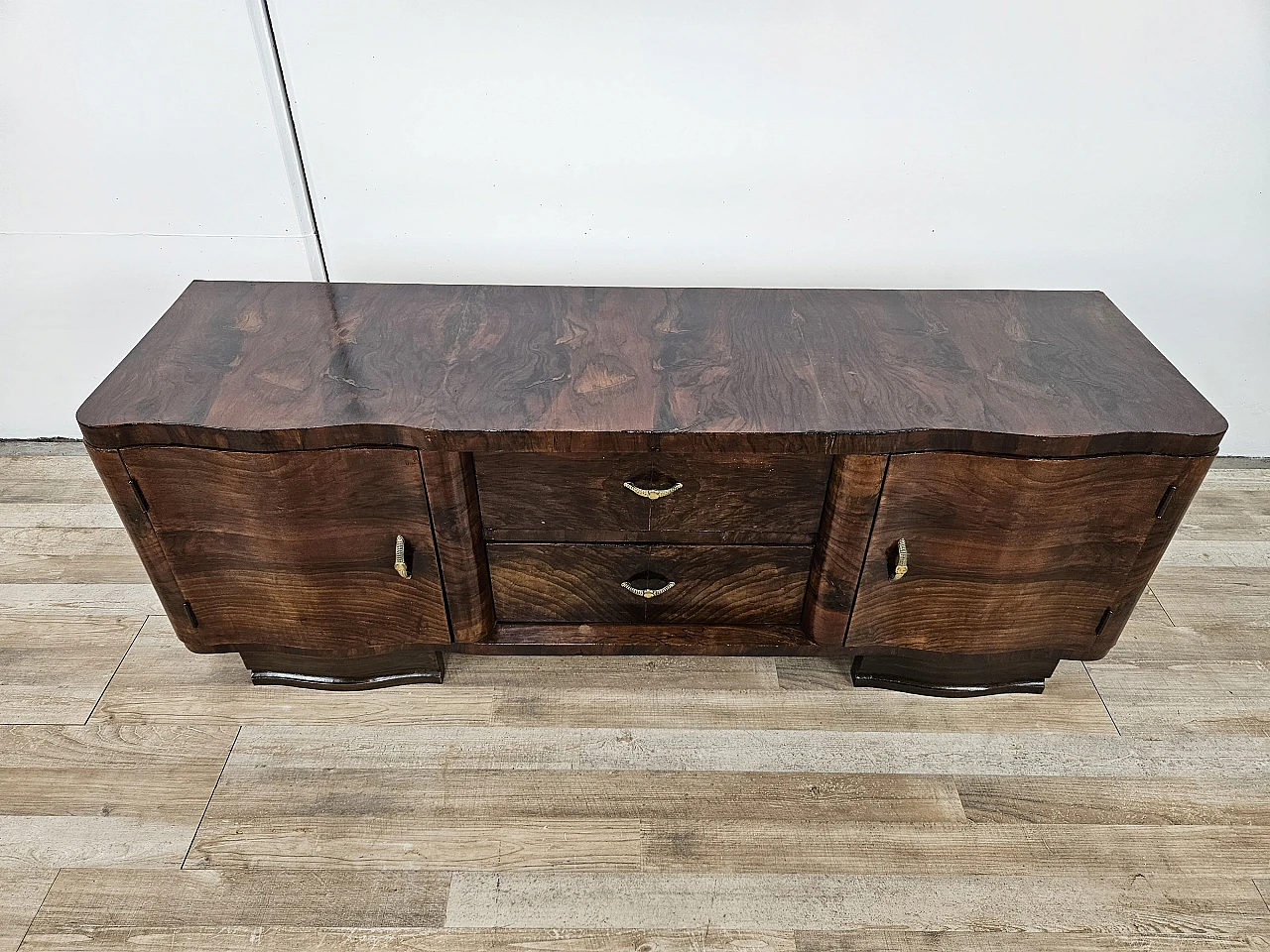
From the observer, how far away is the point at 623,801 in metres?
1.18

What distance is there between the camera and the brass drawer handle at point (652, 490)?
109 centimetres

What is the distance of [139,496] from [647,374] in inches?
26.0

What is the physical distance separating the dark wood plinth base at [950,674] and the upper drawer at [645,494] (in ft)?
1.01

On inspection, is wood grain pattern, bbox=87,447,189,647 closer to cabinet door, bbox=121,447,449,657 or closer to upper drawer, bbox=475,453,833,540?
cabinet door, bbox=121,447,449,657

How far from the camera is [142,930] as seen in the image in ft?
3.38

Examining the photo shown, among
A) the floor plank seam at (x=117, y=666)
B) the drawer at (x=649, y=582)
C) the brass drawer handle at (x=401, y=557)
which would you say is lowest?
the floor plank seam at (x=117, y=666)

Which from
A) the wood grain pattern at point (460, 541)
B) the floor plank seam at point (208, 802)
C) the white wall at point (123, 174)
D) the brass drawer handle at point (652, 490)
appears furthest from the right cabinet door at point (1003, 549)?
the white wall at point (123, 174)

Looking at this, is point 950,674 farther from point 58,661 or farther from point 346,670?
point 58,661

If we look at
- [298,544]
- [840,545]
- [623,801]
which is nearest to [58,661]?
[298,544]

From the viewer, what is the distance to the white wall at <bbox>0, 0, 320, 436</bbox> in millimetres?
1305

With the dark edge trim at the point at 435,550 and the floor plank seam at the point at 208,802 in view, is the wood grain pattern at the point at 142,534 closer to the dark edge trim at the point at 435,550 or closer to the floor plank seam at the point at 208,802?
the floor plank seam at the point at 208,802

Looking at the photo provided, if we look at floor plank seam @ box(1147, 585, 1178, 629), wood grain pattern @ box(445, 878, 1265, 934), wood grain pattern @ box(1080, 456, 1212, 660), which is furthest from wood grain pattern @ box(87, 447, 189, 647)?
floor plank seam @ box(1147, 585, 1178, 629)

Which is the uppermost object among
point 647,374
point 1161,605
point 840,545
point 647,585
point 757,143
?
point 757,143

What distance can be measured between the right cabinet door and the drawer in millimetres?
121
